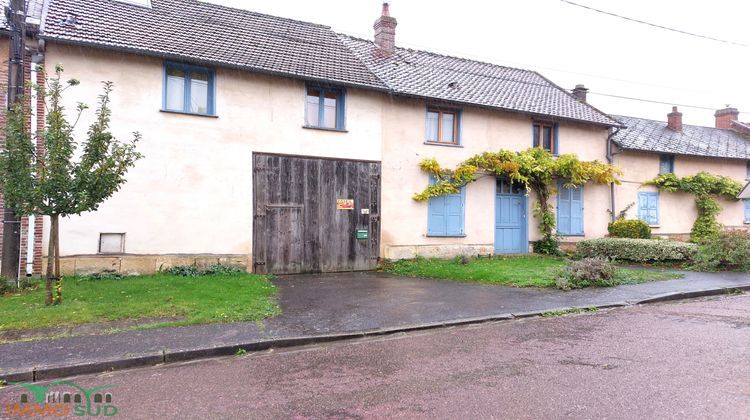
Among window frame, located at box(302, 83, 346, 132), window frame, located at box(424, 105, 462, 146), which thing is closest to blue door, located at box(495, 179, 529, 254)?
window frame, located at box(424, 105, 462, 146)

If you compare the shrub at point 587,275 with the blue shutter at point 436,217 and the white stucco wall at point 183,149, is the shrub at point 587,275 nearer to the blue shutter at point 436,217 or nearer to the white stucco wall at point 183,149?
the blue shutter at point 436,217

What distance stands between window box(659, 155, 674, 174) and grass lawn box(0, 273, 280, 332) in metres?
17.4

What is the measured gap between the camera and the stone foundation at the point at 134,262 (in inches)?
386

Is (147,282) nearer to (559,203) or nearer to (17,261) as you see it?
(17,261)

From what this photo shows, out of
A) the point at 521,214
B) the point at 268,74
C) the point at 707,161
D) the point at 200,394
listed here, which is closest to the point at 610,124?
the point at 521,214

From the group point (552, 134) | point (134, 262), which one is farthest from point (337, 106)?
point (552, 134)

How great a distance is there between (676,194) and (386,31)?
13.7 m

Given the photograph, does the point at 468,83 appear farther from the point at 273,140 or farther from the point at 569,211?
the point at 273,140

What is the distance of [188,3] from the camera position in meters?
13.9

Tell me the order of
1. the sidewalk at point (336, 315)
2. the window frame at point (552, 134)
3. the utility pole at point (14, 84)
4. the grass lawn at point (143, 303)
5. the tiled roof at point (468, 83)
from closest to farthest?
the sidewalk at point (336, 315) < the grass lawn at point (143, 303) < the utility pole at point (14, 84) < the tiled roof at point (468, 83) < the window frame at point (552, 134)

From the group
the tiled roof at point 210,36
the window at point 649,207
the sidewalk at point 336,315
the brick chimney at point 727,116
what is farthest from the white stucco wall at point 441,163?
the brick chimney at point 727,116

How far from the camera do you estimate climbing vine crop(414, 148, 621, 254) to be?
14039 mm

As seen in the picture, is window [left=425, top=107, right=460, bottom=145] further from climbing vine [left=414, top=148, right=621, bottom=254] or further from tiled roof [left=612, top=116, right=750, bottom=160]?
tiled roof [left=612, top=116, right=750, bottom=160]
